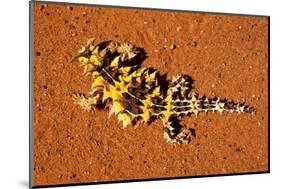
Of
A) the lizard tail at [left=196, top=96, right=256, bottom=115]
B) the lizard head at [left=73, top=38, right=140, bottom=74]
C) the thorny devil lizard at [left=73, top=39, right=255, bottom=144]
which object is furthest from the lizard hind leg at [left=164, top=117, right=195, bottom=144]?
the lizard head at [left=73, top=38, right=140, bottom=74]

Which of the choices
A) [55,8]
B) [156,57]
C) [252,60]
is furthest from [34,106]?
[252,60]

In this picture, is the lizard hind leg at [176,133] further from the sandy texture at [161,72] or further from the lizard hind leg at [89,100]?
the lizard hind leg at [89,100]

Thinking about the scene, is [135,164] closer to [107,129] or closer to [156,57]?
[107,129]

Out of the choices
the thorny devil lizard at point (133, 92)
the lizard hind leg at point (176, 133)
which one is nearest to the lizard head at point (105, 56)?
the thorny devil lizard at point (133, 92)

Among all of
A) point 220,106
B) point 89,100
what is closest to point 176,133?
point 220,106

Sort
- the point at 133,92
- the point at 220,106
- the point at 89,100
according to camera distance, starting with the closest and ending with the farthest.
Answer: the point at 89,100 < the point at 133,92 < the point at 220,106

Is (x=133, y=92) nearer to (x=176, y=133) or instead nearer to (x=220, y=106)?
(x=176, y=133)
